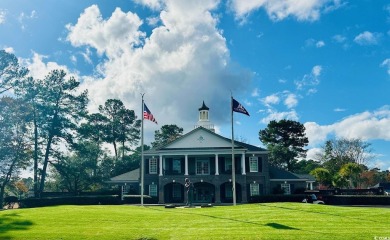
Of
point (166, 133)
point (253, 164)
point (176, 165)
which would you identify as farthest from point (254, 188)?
point (166, 133)

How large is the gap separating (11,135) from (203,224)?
123ft

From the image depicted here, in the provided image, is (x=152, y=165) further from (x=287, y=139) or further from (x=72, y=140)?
(x=287, y=139)

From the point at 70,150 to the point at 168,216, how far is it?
39172 mm

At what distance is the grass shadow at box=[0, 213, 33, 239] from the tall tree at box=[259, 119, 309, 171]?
217ft

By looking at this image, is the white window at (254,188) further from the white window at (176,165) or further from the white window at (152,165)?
the white window at (152,165)

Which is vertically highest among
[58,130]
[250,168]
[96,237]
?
[58,130]

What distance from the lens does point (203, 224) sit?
20516mm

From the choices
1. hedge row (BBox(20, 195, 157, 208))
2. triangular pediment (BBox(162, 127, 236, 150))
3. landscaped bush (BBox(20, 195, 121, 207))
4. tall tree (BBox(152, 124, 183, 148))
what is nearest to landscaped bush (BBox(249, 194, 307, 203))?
triangular pediment (BBox(162, 127, 236, 150))

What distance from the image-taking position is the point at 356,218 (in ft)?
73.3

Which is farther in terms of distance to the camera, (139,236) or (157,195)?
(157,195)

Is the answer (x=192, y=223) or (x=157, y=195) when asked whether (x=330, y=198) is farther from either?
(x=192, y=223)

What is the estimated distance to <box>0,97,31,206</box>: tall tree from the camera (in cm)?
4894

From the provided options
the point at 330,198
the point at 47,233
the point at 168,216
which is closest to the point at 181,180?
the point at 330,198

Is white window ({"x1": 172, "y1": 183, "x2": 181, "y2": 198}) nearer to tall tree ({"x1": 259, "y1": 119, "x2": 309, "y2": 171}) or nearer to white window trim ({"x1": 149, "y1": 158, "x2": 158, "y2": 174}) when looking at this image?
white window trim ({"x1": 149, "y1": 158, "x2": 158, "y2": 174})
